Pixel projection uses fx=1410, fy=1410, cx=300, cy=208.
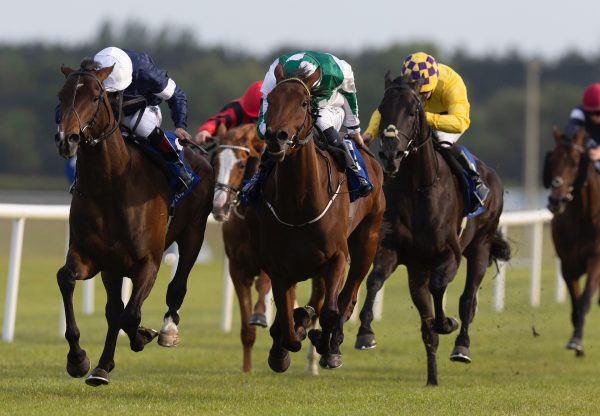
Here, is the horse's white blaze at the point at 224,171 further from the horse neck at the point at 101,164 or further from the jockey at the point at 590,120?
the jockey at the point at 590,120

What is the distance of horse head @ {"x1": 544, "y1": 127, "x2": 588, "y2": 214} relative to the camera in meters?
12.5

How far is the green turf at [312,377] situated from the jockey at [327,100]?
4.12 feet

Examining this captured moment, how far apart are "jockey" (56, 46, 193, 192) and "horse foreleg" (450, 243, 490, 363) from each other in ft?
7.53

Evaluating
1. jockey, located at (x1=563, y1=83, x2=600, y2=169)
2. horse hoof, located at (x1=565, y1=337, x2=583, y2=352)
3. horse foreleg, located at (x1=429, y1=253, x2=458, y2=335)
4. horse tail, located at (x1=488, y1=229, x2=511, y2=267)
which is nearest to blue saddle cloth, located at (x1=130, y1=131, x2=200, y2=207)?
horse foreleg, located at (x1=429, y1=253, x2=458, y2=335)

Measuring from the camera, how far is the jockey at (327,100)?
24.6 feet

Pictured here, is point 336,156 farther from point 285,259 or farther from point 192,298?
point 192,298

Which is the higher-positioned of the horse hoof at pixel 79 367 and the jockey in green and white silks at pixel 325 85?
the jockey in green and white silks at pixel 325 85

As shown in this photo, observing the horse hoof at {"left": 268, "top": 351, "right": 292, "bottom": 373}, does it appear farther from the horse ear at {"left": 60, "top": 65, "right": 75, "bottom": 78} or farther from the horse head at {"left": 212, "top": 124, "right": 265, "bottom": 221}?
the horse ear at {"left": 60, "top": 65, "right": 75, "bottom": 78}

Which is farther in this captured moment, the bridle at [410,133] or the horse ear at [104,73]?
the bridle at [410,133]

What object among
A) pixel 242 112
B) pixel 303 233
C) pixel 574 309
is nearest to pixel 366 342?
pixel 303 233

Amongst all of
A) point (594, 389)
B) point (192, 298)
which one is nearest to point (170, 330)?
point (594, 389)

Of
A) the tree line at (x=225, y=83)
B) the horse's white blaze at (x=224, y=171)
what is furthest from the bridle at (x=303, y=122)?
the tree line at (x=225, y=83)

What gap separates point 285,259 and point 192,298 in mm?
10706

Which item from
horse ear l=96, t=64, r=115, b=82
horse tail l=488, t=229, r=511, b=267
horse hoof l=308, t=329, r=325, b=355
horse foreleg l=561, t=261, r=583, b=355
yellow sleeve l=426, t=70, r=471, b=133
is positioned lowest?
horse foreleg l=561, t=261, r=583, b=355
